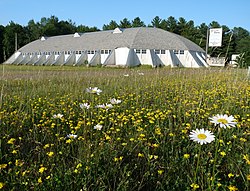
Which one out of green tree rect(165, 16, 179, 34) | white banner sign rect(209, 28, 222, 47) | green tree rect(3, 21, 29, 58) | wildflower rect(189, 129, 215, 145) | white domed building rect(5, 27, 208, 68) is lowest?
wildflower rect(189, 129, 215, 145)

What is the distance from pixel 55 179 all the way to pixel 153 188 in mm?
700

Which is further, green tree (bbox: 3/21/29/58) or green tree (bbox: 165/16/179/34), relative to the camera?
green tree (bbox: 165/16/179/34)

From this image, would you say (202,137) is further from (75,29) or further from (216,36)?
(75,29)

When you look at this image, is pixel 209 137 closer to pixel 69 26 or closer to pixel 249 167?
pixel 249 167

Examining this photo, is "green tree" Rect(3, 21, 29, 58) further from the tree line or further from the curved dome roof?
the curved dome roof

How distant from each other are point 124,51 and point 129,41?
7.98 ft

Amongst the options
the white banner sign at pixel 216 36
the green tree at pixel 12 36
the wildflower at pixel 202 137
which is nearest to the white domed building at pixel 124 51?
the white banner sign at pixel 216 36

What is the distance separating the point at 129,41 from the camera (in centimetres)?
3344

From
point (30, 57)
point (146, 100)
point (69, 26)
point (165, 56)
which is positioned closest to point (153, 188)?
point (146, 100)

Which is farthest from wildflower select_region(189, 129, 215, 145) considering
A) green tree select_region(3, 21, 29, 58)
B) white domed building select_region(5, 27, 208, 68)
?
green tree select_region(3, 21, 29, 58)

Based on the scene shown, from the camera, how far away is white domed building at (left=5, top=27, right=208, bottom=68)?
3183cm

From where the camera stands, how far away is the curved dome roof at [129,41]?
33.3m

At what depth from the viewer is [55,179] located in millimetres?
1525

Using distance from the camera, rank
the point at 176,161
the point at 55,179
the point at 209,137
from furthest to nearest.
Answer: the point at 176,161, the point at 55,179, the point at 209,137
